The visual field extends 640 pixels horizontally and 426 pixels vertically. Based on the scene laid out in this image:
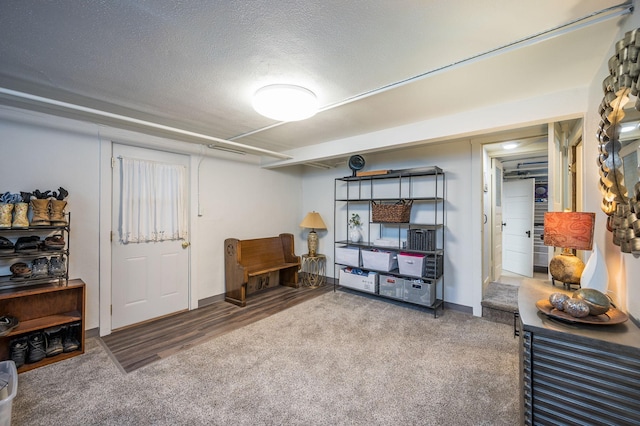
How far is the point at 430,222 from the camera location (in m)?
3.92

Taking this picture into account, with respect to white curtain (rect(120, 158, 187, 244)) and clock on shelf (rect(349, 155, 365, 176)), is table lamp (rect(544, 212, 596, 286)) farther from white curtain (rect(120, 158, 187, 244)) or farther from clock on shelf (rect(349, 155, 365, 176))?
white curtain (rect(120, 158, 187, 244))

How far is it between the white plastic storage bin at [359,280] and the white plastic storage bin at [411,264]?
45cm

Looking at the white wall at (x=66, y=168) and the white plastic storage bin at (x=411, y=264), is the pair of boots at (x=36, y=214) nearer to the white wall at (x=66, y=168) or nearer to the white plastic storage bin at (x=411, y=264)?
the white wall at (x=66, y=168)

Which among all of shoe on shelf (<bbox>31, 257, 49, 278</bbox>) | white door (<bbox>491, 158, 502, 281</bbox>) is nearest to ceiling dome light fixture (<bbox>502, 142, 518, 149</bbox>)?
white door (<bbox>491, 158, 502, 281</bbox>)

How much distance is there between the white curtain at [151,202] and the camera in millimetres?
3203

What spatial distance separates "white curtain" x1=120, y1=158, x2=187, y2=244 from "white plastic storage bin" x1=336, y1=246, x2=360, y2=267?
227 centimetres

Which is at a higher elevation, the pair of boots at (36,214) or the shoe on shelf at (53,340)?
the pair of boots at (36,214)

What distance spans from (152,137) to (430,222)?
12.7 ft

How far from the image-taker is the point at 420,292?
352cm

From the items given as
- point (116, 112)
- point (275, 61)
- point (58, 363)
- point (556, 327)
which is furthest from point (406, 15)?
point (58, 363)

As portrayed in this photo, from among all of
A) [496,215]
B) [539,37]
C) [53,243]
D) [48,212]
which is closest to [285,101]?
[539,37]

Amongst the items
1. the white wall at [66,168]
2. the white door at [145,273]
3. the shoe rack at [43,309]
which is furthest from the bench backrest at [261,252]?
the shoe rack at [43,309]

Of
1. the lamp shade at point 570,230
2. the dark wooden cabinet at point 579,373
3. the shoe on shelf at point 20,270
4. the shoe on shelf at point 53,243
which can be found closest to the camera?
the dark wooden cabinet at point 579,373

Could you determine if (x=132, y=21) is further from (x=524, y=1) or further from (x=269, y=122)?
(x=524, y=1)
